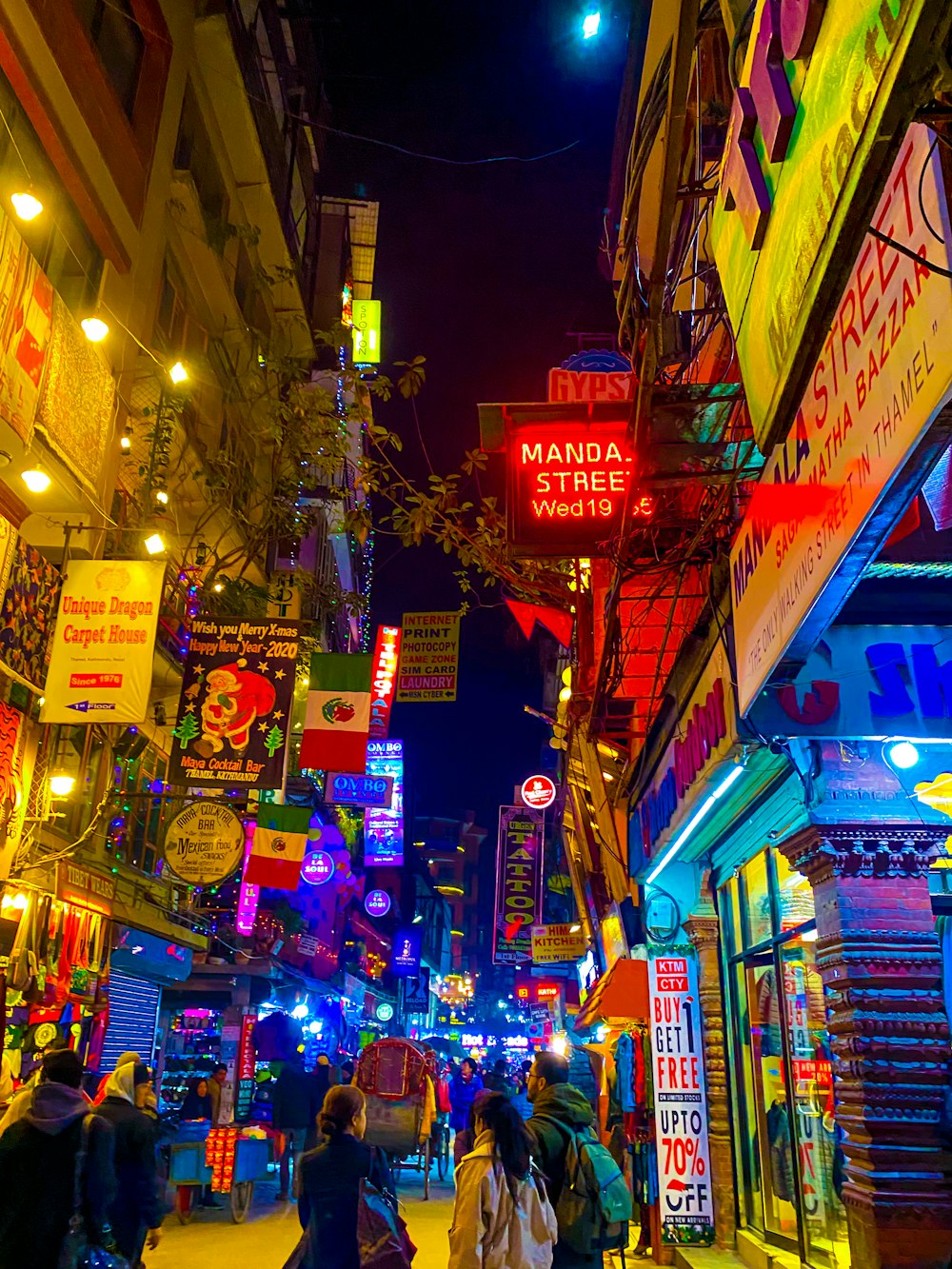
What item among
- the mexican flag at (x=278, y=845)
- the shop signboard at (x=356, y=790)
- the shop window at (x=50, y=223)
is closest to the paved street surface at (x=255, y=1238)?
the mexican flag at (x=278, y=845)

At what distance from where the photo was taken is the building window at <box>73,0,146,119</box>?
12219mm

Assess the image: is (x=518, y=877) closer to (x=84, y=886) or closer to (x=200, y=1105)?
(x=200, y=1105)

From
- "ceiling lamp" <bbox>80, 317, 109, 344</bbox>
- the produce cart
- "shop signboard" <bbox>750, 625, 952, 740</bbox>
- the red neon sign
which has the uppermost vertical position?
"ceiling lamp" <bbox>80, 317, 109, 344</bbox>

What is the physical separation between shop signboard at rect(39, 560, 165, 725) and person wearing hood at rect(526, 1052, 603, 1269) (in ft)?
18.3

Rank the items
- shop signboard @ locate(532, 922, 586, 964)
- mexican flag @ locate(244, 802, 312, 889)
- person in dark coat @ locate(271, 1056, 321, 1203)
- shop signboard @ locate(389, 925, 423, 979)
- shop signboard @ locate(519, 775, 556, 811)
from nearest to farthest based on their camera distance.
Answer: person in dark coat @ locate(271, 1056, 321, 1203) < mexican flag @ locate(244, 802, 312, 889) < shop signboard @ locate(532, 922, 586, 964) < shop signboard @ locate(519, 775, 556, 811) < shop signboard @ locate(389, 925, 423, 979)

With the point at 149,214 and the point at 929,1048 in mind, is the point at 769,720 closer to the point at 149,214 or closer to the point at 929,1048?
the point at 929,1048

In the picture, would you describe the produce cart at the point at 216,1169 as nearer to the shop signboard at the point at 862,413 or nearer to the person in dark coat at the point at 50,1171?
the person in dark coat at the point at 50,1171

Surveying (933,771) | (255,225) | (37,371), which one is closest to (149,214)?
(37,371)

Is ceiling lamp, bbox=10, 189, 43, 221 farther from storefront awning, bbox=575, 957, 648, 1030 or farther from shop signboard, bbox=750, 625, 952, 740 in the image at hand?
storefront awning, bbox=575, 957, 648, 1030

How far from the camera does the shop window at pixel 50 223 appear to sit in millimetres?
9883

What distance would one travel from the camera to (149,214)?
1372cm

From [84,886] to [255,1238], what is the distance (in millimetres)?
5301

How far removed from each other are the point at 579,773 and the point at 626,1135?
8571mm

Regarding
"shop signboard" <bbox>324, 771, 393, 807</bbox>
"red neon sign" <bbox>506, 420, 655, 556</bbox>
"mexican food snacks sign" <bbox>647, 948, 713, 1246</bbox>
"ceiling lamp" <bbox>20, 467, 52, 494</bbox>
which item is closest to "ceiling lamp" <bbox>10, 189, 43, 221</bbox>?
"ceiling lamp" <bbox>20, 467, 52, 494</bbox>
